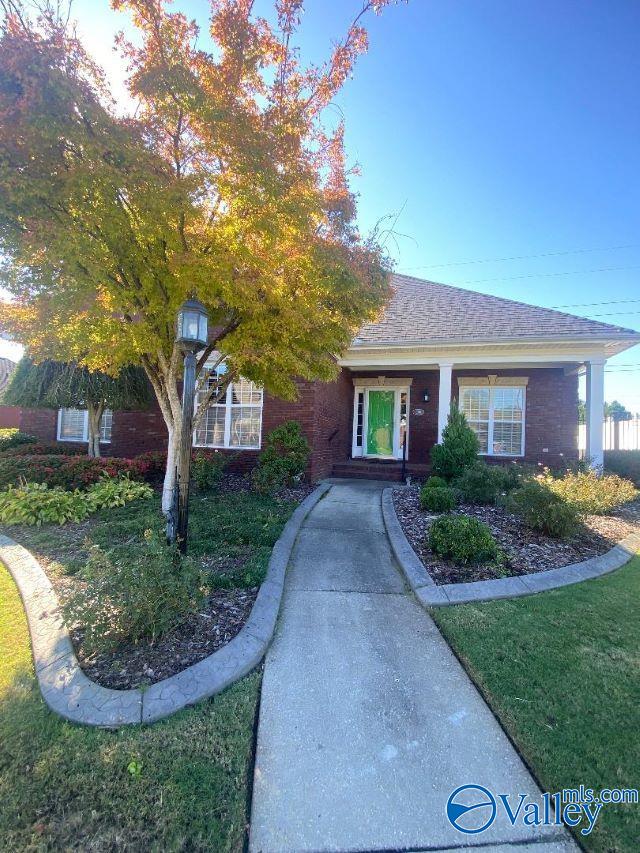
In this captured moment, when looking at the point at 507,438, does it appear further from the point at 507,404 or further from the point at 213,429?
the point at 213,429

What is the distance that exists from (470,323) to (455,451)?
4.05 m

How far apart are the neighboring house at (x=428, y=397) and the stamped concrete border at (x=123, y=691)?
592 cm

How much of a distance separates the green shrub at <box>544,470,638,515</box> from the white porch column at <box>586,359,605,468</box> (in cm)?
120

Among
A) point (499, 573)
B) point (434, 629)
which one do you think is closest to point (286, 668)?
point (434, 629)

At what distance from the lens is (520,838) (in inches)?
72.2

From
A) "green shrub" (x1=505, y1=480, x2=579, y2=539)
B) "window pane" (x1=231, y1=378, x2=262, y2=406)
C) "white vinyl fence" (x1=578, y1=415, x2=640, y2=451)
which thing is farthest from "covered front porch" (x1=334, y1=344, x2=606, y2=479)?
"green shrub" (x1=505, y1=480, x2=579, y2=539)

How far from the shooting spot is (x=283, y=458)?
8.76 metres

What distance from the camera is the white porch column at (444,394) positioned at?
1009 cm

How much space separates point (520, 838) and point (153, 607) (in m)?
2.55

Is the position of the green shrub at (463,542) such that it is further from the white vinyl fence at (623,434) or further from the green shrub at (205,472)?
the white vinyl fence at (623,434)

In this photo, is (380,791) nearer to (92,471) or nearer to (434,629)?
(434,629)

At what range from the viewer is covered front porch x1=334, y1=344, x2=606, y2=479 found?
404 inches

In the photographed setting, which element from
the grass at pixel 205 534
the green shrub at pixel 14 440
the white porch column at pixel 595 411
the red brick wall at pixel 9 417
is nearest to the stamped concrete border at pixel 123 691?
the grass at pixel 205 534

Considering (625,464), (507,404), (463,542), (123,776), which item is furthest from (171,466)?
(625,464)
